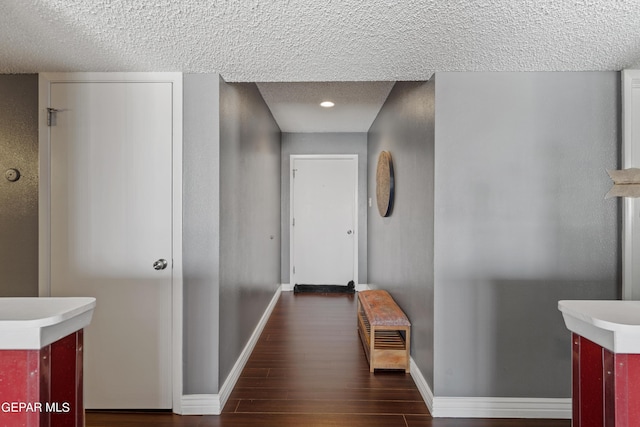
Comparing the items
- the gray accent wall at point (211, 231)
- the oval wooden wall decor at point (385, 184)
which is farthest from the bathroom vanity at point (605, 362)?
the oval wooden wall decor at point (385, 184)

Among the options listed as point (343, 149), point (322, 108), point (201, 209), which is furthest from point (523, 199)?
point (343, 149)

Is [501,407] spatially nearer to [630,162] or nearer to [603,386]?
[603,386]

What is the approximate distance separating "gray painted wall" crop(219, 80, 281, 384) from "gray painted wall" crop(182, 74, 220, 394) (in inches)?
2.4

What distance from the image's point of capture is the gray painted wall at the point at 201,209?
6.90ft

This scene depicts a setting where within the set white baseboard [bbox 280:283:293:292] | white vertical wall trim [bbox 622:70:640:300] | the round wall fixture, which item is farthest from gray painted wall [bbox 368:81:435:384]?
the round wall fixture

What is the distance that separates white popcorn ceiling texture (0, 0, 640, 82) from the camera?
4.65 ft

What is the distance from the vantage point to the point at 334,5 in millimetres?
1400

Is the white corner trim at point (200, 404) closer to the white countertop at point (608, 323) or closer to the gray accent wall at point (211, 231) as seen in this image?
the gray accent wall at point (211, 231)

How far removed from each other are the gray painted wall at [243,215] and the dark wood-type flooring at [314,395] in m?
0.23

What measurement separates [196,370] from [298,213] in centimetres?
328

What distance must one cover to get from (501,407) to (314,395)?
109cm

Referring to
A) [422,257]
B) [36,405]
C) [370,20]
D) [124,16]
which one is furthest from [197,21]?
[422,257]

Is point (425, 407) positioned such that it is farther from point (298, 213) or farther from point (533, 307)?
point (298, 213)

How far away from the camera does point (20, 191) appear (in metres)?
2.17
